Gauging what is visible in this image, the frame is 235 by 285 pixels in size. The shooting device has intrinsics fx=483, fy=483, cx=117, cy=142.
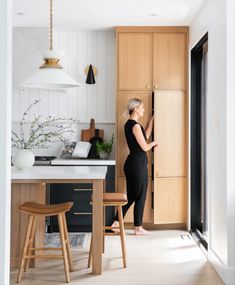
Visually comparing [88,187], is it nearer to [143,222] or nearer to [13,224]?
[143,222]

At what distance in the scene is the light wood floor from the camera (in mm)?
3951

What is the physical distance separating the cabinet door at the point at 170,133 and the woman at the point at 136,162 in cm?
30

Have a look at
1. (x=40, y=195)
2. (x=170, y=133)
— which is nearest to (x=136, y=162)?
(x=170, y=133)

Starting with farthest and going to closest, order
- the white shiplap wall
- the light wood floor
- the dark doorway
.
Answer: the white shiplap wall, the dark doorway, the light wood floor

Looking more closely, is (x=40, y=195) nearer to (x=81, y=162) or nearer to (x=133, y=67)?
(x=81, y=162)

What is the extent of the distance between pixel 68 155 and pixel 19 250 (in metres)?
2.02

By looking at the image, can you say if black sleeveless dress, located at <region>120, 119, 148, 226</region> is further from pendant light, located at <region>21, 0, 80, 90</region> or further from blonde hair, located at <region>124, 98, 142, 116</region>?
pendant light, located at <region>21, 0, 80, 90</region>

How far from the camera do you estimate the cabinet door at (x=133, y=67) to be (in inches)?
235

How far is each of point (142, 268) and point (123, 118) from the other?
220 cm

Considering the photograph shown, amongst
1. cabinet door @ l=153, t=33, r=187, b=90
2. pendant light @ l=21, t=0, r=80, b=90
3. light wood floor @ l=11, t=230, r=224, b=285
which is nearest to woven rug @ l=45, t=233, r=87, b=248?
light wood floor @ l=11, t=230, r=224, b=285

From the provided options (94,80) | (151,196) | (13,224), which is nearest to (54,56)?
(13,224)

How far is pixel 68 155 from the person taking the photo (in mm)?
6152

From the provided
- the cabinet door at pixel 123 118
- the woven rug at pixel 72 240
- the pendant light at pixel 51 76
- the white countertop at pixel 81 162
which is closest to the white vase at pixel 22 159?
the pendant light at pixel 51 76

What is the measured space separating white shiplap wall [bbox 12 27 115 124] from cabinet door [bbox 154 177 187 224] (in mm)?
1092
